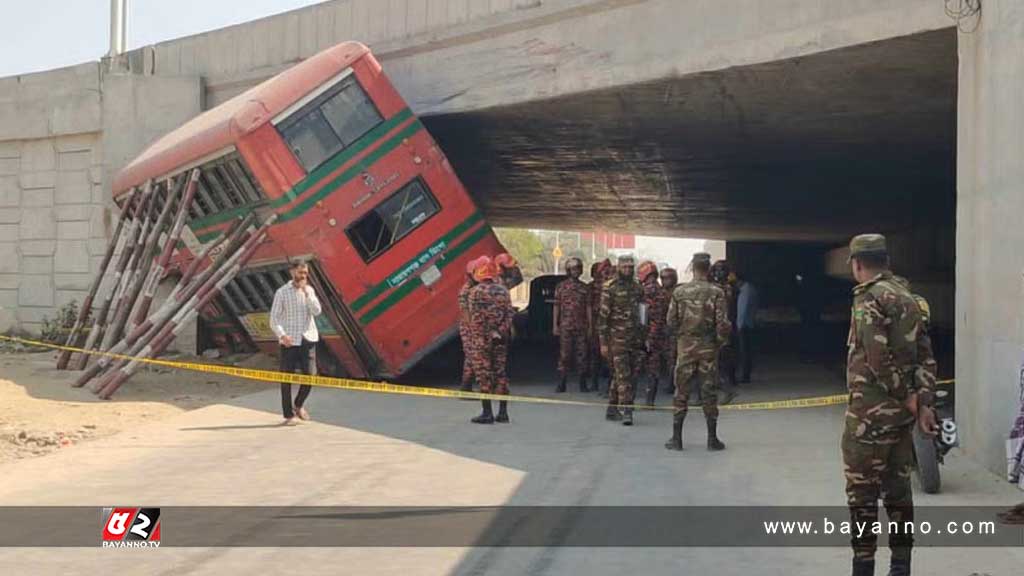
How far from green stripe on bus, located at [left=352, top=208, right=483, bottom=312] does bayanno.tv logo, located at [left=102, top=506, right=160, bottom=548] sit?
6784 millimetres

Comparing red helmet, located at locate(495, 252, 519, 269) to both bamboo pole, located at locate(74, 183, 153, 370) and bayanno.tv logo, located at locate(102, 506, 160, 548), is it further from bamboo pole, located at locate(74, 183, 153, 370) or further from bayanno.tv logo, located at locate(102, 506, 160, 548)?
bayanno.tv logo, located at locate(102, 506, 160, 548)

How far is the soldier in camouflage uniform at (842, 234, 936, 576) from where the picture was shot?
5.30 metres

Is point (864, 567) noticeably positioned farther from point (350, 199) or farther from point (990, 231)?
point (350, 199)

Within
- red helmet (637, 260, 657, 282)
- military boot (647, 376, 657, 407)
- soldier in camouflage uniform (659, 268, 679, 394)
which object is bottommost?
military boot (647, 376, 657, 407)

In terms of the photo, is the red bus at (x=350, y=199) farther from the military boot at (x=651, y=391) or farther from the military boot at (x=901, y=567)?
the military boot at (x=901, y=567)

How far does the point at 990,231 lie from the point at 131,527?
679 cm

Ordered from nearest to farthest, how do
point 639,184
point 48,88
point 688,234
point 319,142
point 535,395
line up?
point 319,142, point 535,395, point 48,88, point 639,184, point 688,234

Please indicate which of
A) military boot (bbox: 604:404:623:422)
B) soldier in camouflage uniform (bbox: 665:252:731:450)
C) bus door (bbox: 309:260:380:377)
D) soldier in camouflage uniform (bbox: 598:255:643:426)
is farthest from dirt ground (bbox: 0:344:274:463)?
soldier in camouflage uniform (bbox: 665:252:731:450)

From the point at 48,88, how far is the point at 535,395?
12.1 m

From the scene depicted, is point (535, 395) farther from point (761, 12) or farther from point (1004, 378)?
point (1004, 378)

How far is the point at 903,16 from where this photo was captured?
10.3m

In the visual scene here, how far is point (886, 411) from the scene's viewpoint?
5.33 meters

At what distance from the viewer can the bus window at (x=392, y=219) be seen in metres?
14.1

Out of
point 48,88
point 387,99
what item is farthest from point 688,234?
point 387,99
